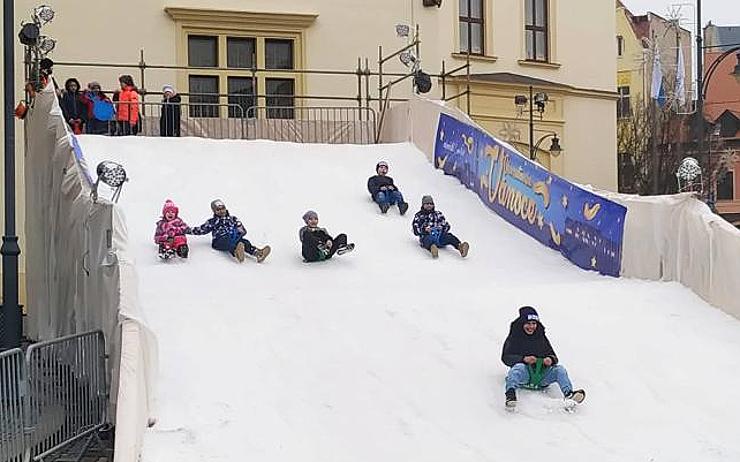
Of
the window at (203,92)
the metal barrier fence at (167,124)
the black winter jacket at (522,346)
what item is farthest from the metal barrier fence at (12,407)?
the window at (203,92)

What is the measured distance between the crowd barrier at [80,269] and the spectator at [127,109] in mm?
1992

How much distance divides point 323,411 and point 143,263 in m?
4.74

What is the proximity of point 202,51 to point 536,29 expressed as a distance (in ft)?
35.7

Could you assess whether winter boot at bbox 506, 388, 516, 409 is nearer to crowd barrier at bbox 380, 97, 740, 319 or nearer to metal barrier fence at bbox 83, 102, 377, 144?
crowd barrier at bbox 380, 97, 740, 319

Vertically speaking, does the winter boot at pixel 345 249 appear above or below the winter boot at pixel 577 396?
above

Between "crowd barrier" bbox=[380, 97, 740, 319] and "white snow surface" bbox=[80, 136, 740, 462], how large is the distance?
23 cm

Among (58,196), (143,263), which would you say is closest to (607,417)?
(143,263)

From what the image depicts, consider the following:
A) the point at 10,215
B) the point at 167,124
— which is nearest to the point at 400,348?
the point at 10,215

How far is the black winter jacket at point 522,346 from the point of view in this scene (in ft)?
28.8

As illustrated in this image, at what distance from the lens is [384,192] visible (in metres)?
15.4

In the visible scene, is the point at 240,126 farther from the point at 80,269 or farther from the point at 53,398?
Result: the point at 53,398

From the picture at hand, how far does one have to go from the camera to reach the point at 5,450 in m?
7.56

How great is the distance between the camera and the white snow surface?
7965mm

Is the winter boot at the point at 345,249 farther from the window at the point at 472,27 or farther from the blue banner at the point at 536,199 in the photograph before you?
the window at the point at 472,27
